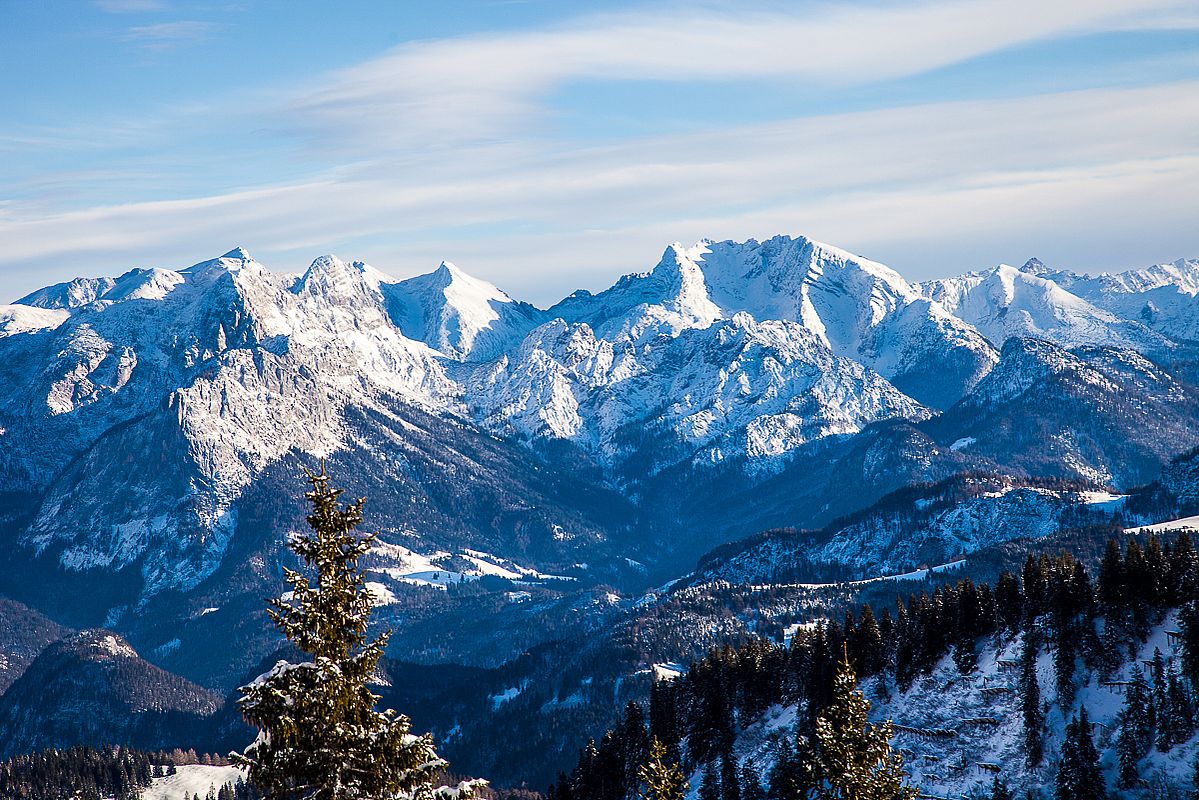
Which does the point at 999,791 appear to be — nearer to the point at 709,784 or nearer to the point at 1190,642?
the point at 1190,642

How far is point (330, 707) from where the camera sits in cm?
3575

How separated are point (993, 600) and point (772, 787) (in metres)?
46.1

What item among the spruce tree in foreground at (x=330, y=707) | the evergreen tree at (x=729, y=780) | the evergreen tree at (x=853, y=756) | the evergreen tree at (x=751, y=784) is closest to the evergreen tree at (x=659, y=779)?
the evergreen tree at (x=853, y=756)

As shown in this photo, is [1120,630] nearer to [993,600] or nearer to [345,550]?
[993,600]

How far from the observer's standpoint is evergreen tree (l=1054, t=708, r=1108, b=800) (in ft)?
462

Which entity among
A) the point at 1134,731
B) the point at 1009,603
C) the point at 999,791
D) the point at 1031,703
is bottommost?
the point at 999,791

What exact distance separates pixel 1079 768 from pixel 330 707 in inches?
5054

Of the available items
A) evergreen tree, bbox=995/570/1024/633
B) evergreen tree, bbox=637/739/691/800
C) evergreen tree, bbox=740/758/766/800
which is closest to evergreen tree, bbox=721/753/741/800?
evergreen tree, bbox=740/758/766/800

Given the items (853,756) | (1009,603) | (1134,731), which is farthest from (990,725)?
(853,756)

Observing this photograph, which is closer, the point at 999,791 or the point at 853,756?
the point at 853,756

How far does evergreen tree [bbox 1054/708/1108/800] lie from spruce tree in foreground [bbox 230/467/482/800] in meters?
123

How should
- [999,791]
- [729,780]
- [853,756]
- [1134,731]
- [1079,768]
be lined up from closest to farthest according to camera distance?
1. [853,756]
2. [1079,768]
3. [1134,731]
4. [999,791]
5. [729,780]

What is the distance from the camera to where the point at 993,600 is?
641 feet

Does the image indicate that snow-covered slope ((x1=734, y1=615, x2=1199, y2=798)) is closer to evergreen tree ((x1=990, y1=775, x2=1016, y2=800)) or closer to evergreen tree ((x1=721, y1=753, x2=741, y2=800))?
evergreen tree ((x1=990, y1=775, x2=1016, y2=800))
